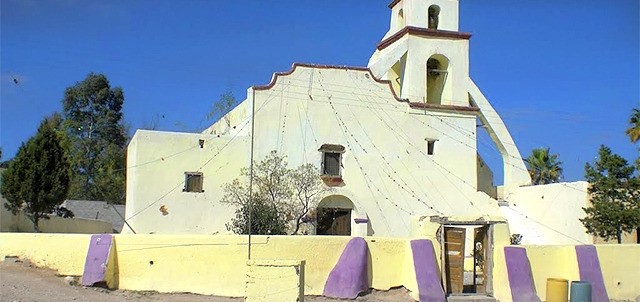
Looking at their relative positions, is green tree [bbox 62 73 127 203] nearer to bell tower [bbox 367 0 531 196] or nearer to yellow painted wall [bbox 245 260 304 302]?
bell tower [bbox 367 0 531 196]

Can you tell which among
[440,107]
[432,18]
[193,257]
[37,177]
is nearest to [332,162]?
[440,107]

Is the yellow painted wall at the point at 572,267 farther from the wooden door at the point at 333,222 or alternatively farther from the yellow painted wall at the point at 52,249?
the yellow painted wall at the point at 52,249

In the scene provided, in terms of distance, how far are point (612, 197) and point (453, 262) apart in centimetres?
979

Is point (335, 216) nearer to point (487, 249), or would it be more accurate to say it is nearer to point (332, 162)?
point (332, 162)

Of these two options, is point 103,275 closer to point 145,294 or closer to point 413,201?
point 145,294

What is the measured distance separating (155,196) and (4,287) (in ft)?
37.3

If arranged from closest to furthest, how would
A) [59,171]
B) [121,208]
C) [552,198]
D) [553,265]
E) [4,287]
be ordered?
1. [4,287]
2. [553,265]
3. [59,171]
4. [552,198]
5. [121,208]

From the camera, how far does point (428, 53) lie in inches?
1235

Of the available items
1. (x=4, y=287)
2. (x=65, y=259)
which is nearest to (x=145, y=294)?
(x=65, y=259)

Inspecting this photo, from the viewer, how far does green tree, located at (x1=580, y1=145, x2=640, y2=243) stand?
2444cm

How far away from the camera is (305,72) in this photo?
94.8 feet

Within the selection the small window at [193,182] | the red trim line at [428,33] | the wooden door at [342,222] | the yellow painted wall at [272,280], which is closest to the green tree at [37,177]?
the small window at [193,182]

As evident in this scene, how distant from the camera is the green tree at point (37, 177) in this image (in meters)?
23.5

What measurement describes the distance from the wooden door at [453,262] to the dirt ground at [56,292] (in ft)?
4.35
